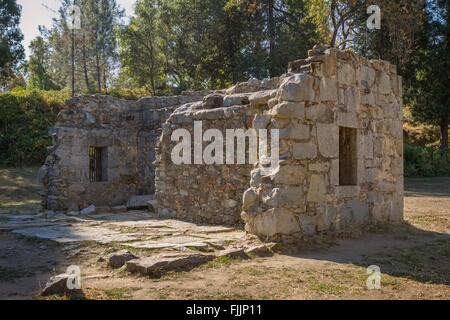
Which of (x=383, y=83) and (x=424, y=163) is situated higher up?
Answer: (x=383, y=83)

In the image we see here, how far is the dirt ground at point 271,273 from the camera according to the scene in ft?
15.6

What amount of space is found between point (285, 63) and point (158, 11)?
10.1 metres

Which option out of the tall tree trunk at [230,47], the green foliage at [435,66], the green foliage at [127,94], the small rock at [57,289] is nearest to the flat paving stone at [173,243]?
the small rock at [57,289]

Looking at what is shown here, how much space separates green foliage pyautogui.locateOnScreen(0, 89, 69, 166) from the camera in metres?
20.7

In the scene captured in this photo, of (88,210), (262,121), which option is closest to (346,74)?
(262,121)

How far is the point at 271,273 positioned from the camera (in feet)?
18.1

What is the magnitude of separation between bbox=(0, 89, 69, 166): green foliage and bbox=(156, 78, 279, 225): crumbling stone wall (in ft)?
39.6

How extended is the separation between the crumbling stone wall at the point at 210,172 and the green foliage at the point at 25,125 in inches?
475

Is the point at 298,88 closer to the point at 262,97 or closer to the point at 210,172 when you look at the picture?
the point at 262,97

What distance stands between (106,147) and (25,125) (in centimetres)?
987

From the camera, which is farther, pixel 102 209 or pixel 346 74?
pixel 102 209

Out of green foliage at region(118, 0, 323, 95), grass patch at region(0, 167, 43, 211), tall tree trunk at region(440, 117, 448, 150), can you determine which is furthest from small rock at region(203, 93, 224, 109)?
tall tree trunk at region(440, 117, 448, 150)

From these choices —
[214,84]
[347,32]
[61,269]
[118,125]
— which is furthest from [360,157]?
[214,84]
